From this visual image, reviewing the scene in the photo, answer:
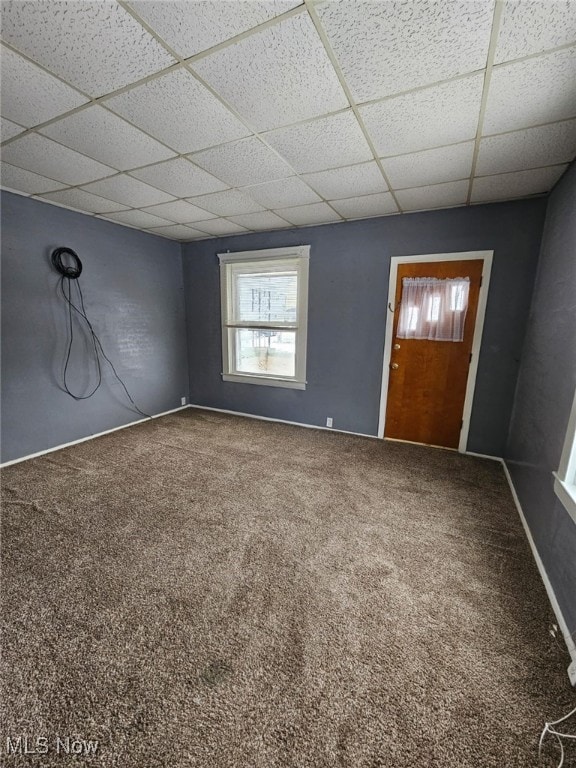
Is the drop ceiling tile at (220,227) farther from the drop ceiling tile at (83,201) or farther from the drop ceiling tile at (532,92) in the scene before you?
the drop ceiling tile at (532,92)

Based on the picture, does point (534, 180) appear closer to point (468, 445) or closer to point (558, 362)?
point (558, 362)

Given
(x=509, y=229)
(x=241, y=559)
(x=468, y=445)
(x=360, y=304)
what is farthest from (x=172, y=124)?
(x=468, y=445)

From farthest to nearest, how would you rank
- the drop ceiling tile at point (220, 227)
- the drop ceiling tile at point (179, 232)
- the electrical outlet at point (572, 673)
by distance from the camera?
the drop ceiling tile at point (179, 232), the drop ceiling tile at point (220, 227), the electrical outlet at point (572, 673)

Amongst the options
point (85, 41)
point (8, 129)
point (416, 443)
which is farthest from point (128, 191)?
point (416, 443)

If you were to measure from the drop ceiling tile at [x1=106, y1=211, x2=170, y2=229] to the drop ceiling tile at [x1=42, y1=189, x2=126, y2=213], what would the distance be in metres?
0.14

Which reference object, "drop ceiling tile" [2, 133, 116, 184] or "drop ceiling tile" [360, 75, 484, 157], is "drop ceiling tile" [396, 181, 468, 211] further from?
"drop ceiling tile" [2, 133, 116, 184]

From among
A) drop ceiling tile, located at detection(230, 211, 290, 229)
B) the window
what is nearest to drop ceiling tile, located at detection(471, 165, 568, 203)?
the window

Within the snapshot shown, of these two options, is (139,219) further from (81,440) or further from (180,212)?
(81,440)

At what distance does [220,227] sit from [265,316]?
4.04ft

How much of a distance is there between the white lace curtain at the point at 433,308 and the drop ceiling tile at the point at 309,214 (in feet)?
3.59

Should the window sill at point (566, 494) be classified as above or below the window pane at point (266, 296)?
below

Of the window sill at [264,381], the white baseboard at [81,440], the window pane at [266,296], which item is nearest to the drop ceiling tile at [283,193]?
the window pane at [266,296]

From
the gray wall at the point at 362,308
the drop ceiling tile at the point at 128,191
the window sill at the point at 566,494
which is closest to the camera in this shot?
the window sill at the point at 566,494

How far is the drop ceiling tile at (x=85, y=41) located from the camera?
1.10 metres
